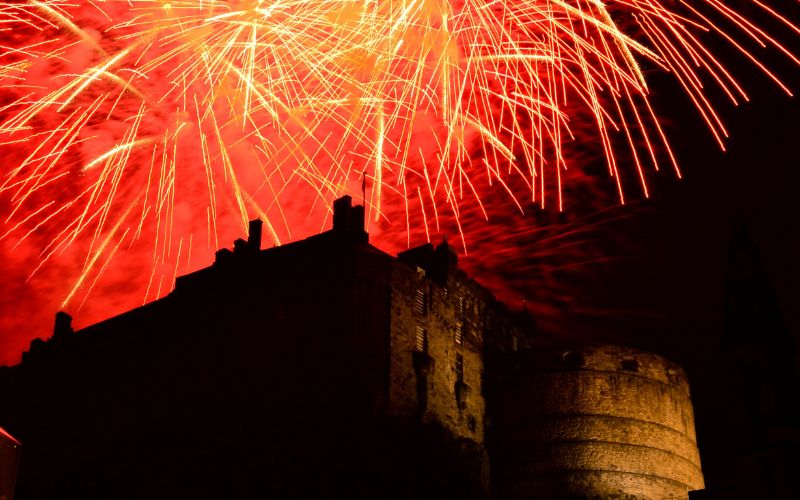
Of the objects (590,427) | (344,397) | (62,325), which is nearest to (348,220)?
(344,397)

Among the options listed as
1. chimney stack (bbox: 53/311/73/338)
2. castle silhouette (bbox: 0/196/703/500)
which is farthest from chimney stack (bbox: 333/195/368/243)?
chimney stack (bbox: 53/311/73/338)

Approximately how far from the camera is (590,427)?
33.7m

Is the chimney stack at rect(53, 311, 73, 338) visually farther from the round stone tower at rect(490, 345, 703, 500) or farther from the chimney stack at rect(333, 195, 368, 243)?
the round stone tower at rect(490, 345, 703, 500)

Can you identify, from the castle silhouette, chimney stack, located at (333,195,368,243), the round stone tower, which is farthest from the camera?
the round stone tower

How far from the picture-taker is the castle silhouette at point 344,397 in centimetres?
2797

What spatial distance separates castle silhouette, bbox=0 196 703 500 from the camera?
91.8 feet

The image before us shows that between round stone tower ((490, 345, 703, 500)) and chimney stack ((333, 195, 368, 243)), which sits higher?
chimney stack ((333, 195, 368, 243))

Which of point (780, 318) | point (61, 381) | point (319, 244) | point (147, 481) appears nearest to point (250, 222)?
point (319, 244)

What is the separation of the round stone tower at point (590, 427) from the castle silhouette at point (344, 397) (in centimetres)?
6

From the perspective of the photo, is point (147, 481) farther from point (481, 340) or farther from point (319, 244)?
point (481, 340)

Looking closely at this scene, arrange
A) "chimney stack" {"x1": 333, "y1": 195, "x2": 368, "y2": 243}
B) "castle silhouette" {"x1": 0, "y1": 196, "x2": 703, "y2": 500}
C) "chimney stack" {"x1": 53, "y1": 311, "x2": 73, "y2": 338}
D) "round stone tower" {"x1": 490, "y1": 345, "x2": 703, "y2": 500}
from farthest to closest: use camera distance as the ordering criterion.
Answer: "chimney stack" {"x1": 53, "y1": 311, "x2": 73, "y2": 338}
"round stone tower" {"x1": 490, "y1": 345, "x2": 703, "y2": 500}
"chimney stack" {"x1": 333, "y1": 195, "x2": 368, "y2": 243}
"castle silhouette" {"x1": 0, "y1": 196, "x2": 703, "y2": 500}

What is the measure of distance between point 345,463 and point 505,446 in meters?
10.5

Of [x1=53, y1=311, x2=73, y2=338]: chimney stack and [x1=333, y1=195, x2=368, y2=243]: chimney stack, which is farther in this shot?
[x1=53, y1=311, x2=73, y2=338]: chimney stack

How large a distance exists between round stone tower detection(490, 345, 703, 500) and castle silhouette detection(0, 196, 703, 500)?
0.20 ft
